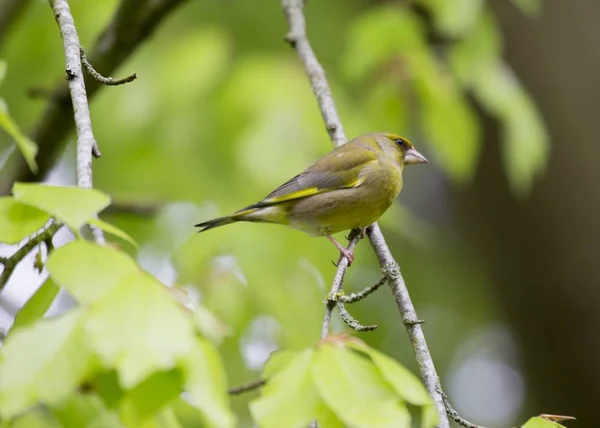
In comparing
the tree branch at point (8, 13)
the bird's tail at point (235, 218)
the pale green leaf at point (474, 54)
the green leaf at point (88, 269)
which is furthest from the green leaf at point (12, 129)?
the pale green leaf at point (474, 54)

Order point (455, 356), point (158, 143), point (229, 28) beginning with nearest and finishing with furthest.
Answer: point (158, 143), point (229, 28), point (455, 356)

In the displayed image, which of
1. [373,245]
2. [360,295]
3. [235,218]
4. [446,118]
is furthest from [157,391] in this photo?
[446,118]

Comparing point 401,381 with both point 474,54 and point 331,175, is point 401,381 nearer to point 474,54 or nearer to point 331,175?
point 331,175

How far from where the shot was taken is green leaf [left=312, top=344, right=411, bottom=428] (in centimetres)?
165

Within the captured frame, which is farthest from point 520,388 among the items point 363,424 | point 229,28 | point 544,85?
point 363,424

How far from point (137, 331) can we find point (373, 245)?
1.84 meters

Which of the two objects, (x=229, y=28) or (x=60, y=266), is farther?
(x=229, y=28)

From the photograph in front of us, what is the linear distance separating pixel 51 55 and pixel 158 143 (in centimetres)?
79

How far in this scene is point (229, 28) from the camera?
6.28 m

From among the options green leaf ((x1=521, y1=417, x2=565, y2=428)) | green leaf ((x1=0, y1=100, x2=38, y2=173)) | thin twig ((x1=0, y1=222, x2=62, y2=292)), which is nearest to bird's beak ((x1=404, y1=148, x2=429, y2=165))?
green leaf ((x1=0, y1=100, x2=38, y2=173))

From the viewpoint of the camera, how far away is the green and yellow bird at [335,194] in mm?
4098

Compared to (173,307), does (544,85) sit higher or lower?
lower

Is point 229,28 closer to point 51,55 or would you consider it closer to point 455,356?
point 51,55

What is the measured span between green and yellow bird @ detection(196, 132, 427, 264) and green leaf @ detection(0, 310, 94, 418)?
2365 mm
